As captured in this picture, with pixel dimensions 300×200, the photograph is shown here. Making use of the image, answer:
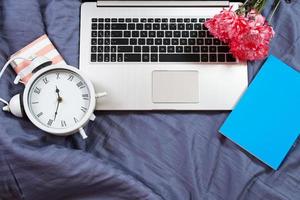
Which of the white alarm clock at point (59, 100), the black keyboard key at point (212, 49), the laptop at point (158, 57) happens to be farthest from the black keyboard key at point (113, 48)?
the black keyboard key at point (212, 49)

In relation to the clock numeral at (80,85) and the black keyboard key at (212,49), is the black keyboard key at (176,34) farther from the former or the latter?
the clock numeral at (80,85)

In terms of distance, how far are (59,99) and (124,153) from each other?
17 centimetres

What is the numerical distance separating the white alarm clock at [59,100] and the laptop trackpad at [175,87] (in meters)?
0.13

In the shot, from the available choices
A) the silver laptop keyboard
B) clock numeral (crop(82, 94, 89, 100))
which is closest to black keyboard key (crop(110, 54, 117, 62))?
the silver laptop keyboard

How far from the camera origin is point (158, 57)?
985 mm

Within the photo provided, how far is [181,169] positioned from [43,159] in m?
0.28

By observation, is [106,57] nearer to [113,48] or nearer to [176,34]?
[113,48]

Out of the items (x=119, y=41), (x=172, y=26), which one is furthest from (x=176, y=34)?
(x=119, y=41)

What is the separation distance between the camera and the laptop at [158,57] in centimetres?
98

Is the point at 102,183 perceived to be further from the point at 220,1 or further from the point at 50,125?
the point at 220,1

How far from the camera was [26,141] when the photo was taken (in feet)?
3.01

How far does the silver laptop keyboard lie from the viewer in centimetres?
99

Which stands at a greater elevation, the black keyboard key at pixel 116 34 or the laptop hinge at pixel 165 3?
the laptop hinge at pixel 165 3

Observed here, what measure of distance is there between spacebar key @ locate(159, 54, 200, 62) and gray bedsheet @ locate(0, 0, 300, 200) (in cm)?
11
